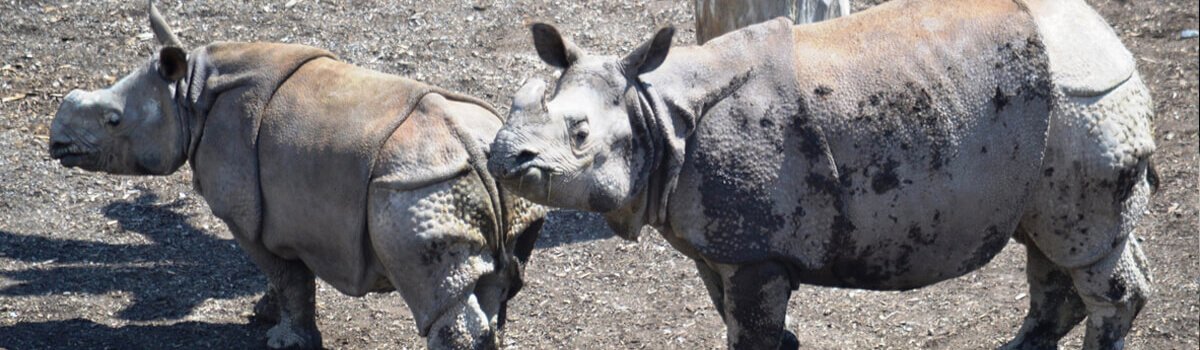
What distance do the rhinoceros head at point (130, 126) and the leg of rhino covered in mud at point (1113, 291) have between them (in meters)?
3.70

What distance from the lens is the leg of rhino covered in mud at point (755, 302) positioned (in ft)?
17.2

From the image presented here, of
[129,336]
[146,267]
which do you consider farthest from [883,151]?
[146,267]

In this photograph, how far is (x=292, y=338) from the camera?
6785 mm

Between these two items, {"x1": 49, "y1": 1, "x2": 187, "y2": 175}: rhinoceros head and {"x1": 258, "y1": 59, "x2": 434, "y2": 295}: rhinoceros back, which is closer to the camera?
{"x1": 258, "y1": 59, "x2": 434, "y2": 295}: rhinoceros back

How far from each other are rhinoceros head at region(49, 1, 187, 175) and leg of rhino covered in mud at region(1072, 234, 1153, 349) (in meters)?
3.70

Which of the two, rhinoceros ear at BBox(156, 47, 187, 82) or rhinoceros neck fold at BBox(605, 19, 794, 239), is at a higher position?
rhinoceros neck fold at BBox(605, 19, 794, 239)

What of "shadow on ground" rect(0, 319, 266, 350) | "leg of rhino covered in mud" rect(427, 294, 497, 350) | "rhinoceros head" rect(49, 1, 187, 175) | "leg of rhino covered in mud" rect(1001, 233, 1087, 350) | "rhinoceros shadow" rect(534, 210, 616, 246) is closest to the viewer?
"leg of rhino covered in mud" rect(427, 294, 497, 350)

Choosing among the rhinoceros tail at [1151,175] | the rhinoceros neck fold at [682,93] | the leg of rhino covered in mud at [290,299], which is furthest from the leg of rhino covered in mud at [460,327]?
the rhinoceros tail at [1151,175]

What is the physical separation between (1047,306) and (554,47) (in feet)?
8.37

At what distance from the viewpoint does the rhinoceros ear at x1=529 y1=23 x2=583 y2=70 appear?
16.4 ft

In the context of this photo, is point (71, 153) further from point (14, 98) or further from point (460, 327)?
point (14, 98)

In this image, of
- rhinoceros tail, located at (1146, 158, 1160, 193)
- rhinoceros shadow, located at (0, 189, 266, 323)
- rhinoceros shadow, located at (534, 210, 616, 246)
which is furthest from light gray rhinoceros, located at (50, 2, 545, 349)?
rhinoceros tail, located at (1146, 158, 1160, 193)

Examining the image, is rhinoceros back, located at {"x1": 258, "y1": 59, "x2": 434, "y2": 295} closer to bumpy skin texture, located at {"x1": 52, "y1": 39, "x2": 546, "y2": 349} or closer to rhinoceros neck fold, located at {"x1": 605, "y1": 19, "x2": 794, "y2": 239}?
bumpy skin texture, located at {"x1": 52, "y1": 39, "x2": 546, "y2": 349}

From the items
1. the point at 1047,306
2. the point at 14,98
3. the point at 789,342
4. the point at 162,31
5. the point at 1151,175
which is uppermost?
the point at 162,31
